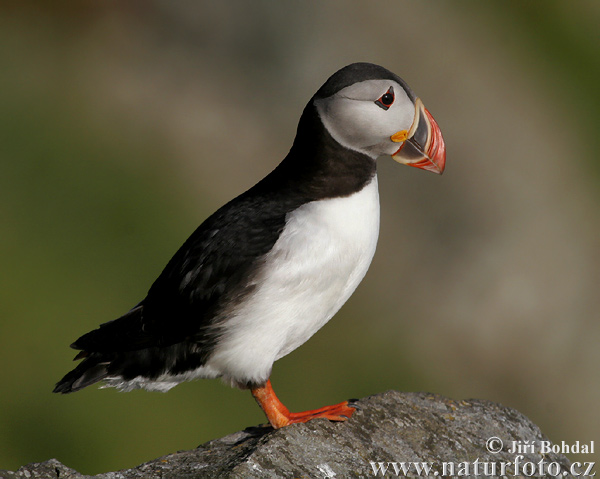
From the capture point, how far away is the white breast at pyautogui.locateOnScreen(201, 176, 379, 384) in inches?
152

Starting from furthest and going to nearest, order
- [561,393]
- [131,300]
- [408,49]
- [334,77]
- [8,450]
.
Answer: [408,49] → [561,393] → [131,300] → [8,450] → [334,77]

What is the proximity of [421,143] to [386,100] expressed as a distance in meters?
0.30

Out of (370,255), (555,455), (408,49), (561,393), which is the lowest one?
(561,393)

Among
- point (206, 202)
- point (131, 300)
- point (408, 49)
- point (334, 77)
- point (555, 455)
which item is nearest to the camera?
point (334, 77)

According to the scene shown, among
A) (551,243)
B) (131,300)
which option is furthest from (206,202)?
(551,243)

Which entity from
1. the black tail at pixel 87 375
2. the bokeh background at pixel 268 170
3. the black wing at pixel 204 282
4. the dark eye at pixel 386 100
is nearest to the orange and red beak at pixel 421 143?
the dark eye at pixel 386 100

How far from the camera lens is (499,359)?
31.7 feet

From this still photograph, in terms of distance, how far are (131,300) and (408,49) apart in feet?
17.6

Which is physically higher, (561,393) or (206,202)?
(206,202)

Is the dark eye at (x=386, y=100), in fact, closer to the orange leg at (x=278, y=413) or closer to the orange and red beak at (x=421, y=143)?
the orange and red beak at (x=421, y=143)

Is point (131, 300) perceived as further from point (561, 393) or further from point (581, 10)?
point (581, 10)

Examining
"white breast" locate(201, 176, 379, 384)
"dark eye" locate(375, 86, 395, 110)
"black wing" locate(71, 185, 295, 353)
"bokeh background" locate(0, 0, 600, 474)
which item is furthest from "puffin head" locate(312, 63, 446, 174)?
"bokeh background" locate(0, 0, 600, 474)

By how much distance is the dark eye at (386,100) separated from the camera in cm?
390

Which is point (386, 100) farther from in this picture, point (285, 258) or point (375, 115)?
point (285, 258)
